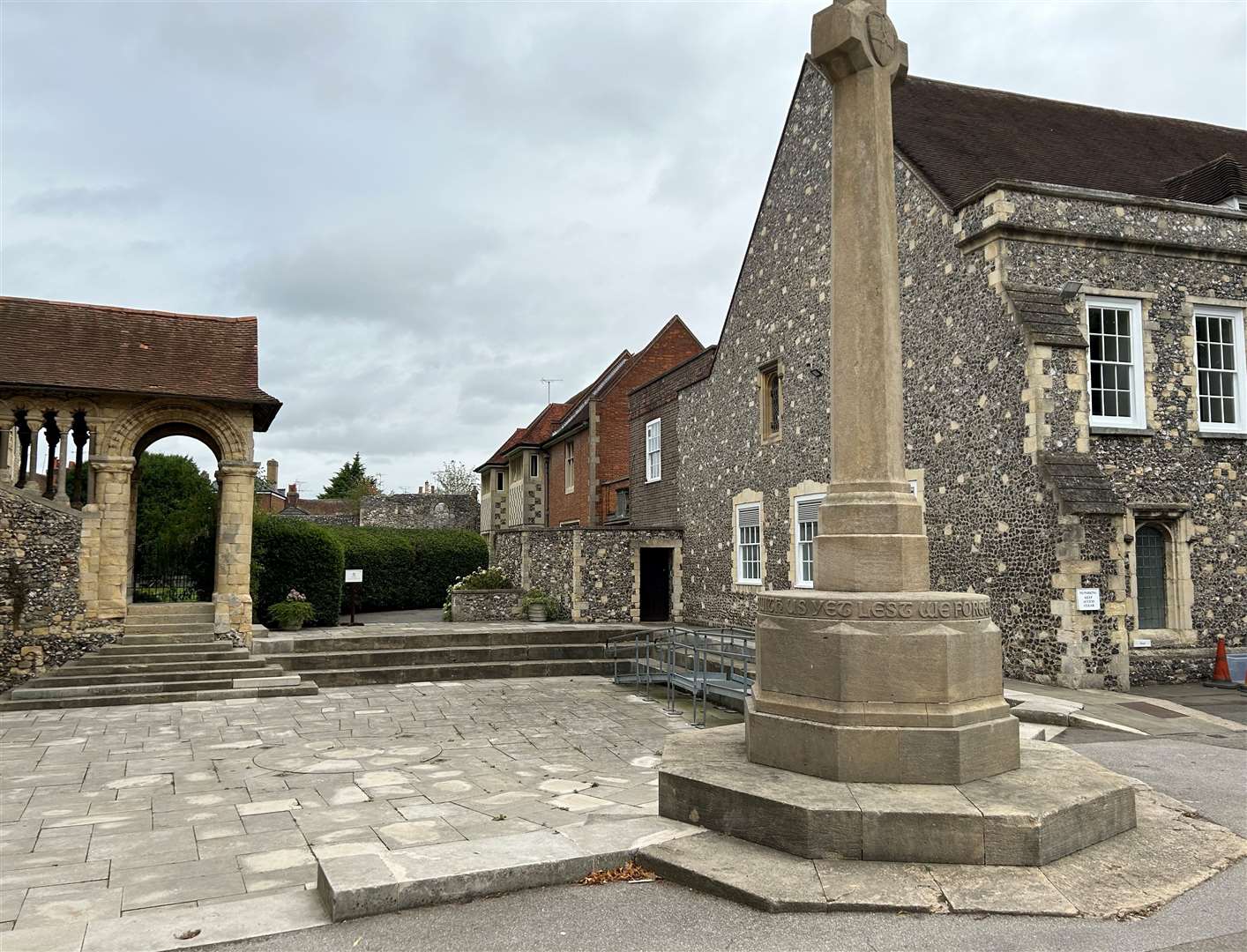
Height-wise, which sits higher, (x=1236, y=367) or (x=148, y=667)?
(x=1236, y=367)

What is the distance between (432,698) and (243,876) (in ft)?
25.9

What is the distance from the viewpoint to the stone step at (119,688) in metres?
12.4

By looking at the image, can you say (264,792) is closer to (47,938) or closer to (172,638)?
(47,938)

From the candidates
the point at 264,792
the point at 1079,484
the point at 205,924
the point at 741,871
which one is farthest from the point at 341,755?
the point at 1079,484

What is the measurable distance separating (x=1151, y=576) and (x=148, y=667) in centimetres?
1548

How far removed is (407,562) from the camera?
96.8 ft

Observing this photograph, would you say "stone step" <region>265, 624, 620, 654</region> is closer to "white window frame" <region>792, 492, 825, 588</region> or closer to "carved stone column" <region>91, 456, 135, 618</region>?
"carved stone column" <region>91, 456, 135, 618</region>

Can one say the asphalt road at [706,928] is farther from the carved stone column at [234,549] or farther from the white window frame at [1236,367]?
the carved stone column at [234,549]

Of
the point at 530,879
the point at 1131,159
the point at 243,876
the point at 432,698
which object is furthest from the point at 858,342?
the point at 1131,159

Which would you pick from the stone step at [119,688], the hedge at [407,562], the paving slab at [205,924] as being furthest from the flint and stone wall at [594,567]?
the paving slab at [205,924]

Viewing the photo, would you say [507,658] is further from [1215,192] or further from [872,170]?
[1215,192]

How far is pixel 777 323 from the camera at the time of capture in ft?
59.1

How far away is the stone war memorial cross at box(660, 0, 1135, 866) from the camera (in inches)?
178

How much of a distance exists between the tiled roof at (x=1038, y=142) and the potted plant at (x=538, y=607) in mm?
13129
